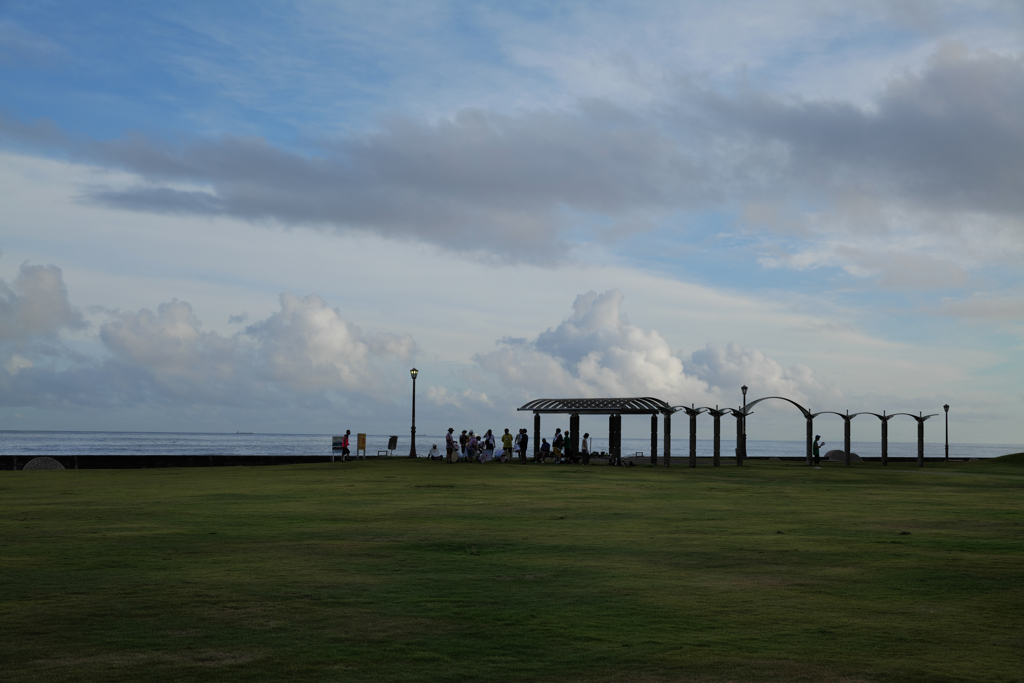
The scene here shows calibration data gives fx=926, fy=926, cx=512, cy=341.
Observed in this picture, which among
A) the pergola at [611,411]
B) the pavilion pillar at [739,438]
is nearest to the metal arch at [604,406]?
the pergola at [611,411]

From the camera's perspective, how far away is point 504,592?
9391 mm

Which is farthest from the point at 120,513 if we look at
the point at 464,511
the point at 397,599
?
the point at 397,599

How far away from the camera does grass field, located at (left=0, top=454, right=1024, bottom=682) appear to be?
22.2ft

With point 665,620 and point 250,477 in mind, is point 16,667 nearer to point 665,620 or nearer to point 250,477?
point 665,620

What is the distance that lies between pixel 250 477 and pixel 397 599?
22284 millimetres

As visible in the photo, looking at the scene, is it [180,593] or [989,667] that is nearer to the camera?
[989,667]

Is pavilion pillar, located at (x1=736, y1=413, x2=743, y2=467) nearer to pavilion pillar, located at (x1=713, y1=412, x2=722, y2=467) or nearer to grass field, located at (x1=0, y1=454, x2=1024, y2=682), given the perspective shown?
pavilion pillar, located at (x1=713, y1=412, x2=722, y2=467)

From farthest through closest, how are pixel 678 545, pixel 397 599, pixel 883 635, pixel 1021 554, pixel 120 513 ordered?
pixel 120 513 → pixel 678 545 → pixel 1021 554 → pixel 397 599 → pixel 883 635

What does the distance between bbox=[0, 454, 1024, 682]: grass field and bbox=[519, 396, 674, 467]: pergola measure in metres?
22.8

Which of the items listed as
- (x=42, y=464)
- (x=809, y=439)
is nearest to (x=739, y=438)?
(x=809, y=439)

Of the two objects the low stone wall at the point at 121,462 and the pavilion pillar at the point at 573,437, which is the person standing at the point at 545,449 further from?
the low stone wall at the point at 121,462

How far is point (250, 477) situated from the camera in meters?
30.0

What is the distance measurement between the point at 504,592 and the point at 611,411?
32.9 metres

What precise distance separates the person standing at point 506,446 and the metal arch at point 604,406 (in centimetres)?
142
